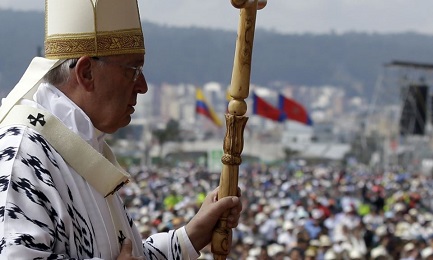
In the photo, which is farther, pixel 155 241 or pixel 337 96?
pixel 337 96

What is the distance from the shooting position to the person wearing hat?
7.76 ft

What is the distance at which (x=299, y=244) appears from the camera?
1165 cm

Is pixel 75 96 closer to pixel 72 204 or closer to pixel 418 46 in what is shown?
pixel 72 204

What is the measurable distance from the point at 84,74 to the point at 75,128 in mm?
140

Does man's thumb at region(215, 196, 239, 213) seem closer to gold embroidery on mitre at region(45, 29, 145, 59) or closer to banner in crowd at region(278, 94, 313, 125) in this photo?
gold embroidery on mitre at region(45, 29, 145, 59)

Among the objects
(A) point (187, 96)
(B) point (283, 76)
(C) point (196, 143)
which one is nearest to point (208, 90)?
(A) point (187, 96)

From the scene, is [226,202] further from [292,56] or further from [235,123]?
[292,56]

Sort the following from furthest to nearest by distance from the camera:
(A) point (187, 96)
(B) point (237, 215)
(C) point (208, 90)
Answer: (A) point (187, 96)
(C) point (208, 90)
(B) point (237, 215)

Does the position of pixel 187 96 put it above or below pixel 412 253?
below

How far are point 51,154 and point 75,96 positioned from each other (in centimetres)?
18

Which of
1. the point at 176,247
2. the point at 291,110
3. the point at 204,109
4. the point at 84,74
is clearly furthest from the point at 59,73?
the point at 204,109

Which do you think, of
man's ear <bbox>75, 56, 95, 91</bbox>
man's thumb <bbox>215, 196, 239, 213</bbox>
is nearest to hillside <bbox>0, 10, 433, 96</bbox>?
man's thumb <bbox>215, 196, 239, 213</bbox>

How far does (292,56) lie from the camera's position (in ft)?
445

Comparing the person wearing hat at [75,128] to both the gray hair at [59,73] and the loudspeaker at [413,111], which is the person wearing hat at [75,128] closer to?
the gray hair at [59,73]
